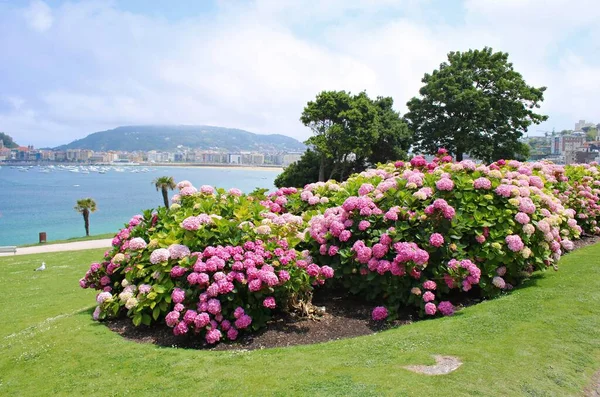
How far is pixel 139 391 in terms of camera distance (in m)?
4.33

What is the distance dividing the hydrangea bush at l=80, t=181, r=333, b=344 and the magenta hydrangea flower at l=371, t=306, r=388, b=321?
833mm

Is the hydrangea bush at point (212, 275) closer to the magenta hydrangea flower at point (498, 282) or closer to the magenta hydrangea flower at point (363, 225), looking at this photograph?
the magenta hydrangea flower at point (363, 225)

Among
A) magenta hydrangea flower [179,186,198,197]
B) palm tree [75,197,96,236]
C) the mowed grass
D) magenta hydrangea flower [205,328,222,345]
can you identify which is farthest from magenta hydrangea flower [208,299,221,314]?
palm tree [75,197,96,236]

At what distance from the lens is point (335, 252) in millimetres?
6898

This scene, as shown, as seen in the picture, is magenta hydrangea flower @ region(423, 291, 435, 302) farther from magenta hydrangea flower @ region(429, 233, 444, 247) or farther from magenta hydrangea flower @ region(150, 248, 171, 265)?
magenta hydrangea flower @ region(150, 248, 171, 265)

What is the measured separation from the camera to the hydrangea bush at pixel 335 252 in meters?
5.91

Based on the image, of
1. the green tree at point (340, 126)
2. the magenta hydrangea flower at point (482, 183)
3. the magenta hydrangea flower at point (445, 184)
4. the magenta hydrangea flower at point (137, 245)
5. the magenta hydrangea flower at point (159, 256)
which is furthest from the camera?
the green tree at point (340, 126)

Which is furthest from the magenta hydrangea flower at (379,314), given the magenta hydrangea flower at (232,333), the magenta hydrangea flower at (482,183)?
the magenta hydrangea flower at (482,183)

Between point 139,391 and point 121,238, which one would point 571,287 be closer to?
point 139,391

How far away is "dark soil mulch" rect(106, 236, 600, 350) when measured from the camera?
5.74m

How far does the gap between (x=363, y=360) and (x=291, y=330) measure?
157cm

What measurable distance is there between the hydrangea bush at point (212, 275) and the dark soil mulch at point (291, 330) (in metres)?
0.14

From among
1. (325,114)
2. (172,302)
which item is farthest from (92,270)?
(325,114)

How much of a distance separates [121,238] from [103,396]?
3.56 metres
